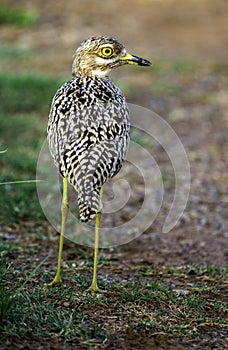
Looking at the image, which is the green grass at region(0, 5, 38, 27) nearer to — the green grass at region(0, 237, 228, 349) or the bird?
the bird

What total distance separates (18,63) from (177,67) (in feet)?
8.82

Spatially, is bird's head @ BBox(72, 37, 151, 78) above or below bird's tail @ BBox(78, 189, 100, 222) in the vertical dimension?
above

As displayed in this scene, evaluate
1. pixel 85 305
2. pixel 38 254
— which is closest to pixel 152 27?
pixel 38 254

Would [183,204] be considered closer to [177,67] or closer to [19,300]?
[19,300]

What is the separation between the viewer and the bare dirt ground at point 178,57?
5.66 meters

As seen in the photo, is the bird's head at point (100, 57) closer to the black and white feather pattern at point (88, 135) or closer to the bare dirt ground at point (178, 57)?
the black and white feather pattern at point (88, 135)

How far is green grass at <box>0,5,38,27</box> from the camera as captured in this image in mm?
14914

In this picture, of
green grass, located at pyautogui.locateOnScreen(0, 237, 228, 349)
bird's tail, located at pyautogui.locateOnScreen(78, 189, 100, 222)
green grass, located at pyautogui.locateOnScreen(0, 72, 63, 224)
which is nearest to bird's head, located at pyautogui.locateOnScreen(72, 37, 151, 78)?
bird's tail, located at pyautogui.locateOnScreen(78, 189, 100, 222)

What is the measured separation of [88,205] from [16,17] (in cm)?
1205

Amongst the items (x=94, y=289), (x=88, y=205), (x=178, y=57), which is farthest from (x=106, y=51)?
(x=178, y=57)

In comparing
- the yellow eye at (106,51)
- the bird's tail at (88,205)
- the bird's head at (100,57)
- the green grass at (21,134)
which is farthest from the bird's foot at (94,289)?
the green grass at (21,134)

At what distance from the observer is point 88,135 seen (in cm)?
407

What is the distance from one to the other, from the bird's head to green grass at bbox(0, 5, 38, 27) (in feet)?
34.6

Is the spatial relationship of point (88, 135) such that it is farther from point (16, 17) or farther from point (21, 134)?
point (16, 17)
